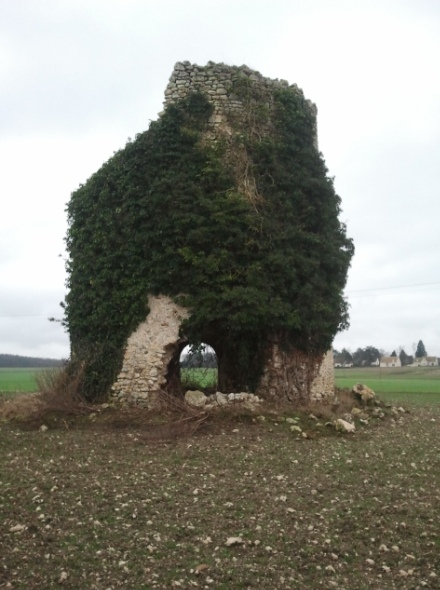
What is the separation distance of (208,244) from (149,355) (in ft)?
10.3

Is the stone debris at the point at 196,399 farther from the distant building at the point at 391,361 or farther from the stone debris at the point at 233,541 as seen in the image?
the distant building at the point at 391,361

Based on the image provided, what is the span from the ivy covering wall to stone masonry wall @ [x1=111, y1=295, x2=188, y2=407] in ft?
0.86

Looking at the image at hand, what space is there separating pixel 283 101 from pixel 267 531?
13.1 meters

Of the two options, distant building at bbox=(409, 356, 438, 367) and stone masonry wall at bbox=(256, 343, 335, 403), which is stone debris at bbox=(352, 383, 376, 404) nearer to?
stone masonry wall at bbox=(256, 343, 335, 403)

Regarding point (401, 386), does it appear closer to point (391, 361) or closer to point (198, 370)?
point (198, 370)

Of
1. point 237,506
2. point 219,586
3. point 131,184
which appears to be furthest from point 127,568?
point 131,184

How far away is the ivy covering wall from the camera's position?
626 inches

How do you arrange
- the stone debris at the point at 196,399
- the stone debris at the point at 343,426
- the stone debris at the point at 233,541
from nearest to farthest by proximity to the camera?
the stone debris at the point at 233,541 < the stone debris at the point at 343,426 < the stone debris at the point at 196,399

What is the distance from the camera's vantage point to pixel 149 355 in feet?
51.6

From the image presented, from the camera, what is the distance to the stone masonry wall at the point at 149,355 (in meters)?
15.6

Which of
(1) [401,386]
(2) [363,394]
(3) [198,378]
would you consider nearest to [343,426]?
(2) [363,394]

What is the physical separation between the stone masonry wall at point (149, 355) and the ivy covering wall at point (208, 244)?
262mm

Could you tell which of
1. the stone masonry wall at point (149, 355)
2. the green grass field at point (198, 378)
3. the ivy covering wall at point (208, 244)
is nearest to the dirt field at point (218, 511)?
the stone masonry wall at point (149, 355)

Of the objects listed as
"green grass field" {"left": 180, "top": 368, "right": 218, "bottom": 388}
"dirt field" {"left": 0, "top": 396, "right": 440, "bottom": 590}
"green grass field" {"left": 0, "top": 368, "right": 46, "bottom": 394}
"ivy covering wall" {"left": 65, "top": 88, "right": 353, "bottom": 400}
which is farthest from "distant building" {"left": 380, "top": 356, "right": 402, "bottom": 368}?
"dirt field" {"left": 0, "top": 396, "right": 440, "bottom": 590}
